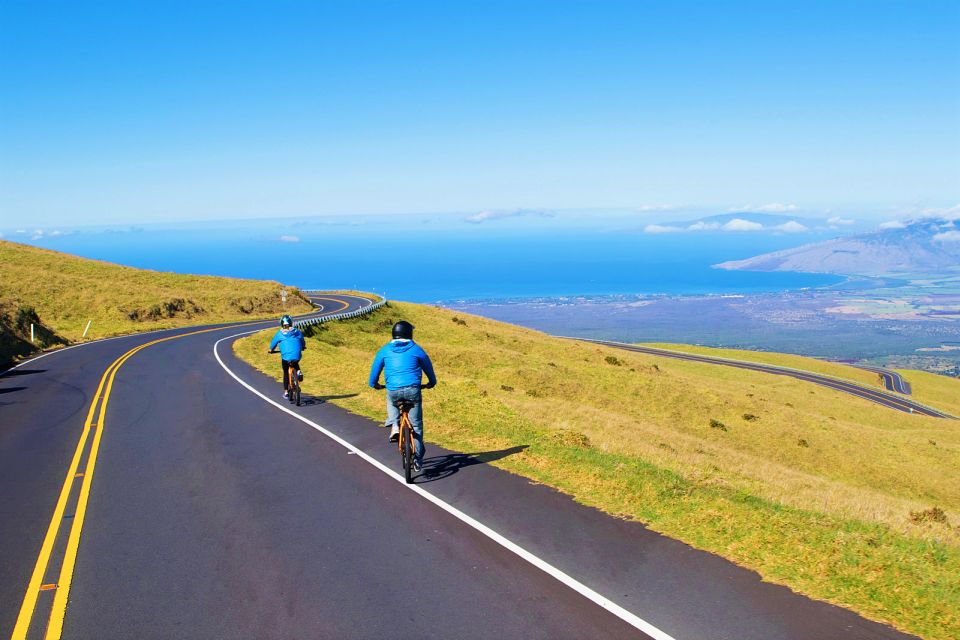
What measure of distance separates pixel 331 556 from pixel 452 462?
461cm

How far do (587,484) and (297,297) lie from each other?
6357 centimetres

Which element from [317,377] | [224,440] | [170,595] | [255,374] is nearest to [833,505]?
[170,595]

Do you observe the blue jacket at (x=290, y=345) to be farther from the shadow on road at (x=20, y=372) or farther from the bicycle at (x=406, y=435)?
the shadow on road at (x=20, y=372)

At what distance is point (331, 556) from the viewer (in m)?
7.63

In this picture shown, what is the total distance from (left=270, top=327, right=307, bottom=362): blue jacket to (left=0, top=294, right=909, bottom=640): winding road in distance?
4496 mm

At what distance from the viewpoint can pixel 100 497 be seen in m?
10.3

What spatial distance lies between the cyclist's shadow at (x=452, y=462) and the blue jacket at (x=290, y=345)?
7600 millimetres

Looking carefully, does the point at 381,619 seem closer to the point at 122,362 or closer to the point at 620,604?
the point at 620,604

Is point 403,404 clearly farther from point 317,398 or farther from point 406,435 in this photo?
point 317,398

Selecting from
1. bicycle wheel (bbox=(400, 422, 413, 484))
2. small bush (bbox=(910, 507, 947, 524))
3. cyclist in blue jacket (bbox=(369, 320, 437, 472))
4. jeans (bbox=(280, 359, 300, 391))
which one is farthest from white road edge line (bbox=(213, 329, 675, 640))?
small bush (bbox=(910, 507, 947, 524))

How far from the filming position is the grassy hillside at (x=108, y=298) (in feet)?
153

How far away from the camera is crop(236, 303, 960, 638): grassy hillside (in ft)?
23.8

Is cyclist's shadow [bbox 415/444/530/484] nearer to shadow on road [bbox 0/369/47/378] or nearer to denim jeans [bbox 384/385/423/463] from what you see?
denim jeans [bbox 384/385/423/463]

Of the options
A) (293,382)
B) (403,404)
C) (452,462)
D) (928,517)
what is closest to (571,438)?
(452,462)
